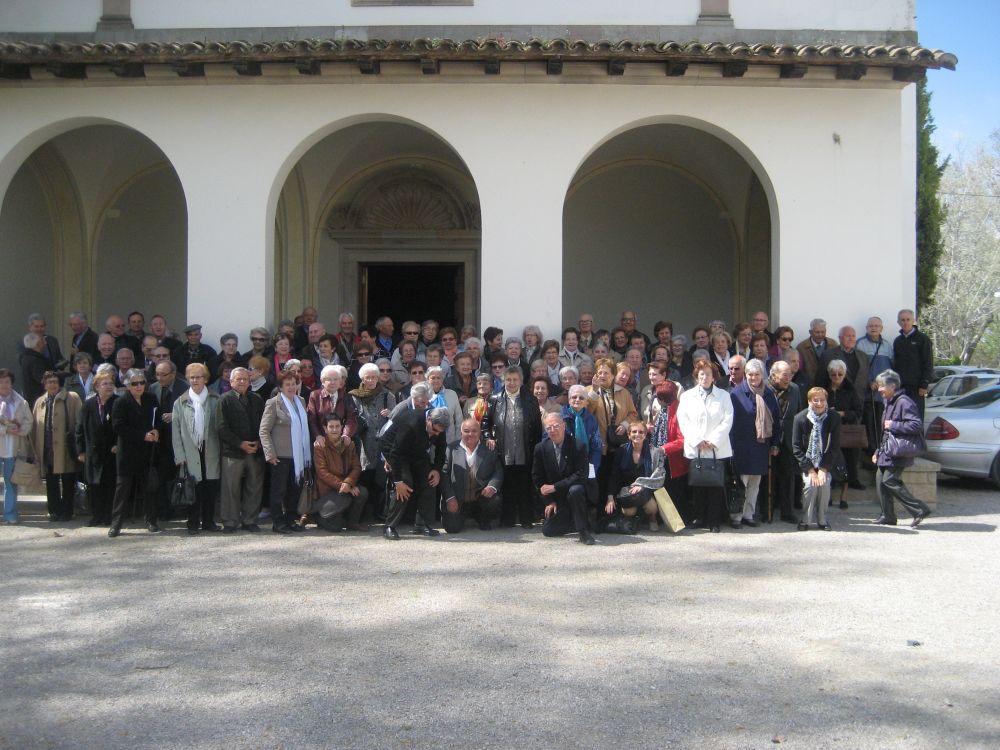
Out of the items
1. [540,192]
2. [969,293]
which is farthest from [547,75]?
[969,293]

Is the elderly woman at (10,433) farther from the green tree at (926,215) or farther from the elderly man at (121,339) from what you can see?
the green tree at (926,215)

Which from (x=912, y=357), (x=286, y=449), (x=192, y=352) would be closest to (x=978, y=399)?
(x=912, y=357)

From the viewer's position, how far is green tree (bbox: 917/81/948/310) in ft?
49.9

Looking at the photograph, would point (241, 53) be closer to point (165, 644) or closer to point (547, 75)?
point (547, 75)

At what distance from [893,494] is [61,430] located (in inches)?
296

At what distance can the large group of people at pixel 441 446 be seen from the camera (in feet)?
26.0

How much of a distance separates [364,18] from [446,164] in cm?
250

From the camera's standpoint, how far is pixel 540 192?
399 inches

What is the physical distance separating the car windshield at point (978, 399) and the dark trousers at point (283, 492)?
8.18 meters

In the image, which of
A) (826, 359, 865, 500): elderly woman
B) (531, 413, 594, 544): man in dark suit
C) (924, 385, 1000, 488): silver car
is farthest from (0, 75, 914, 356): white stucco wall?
(531, 413, 594, 544): man in dark suit

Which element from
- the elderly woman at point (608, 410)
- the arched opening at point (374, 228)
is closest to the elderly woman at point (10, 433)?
the arched opening at point (374, 228)

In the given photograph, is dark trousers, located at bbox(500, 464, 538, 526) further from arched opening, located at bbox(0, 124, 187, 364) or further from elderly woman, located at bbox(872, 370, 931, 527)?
arched opening, located at bbox(0, 124, 187, 364)

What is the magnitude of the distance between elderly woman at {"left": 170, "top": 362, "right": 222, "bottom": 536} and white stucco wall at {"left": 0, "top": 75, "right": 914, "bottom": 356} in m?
2.25

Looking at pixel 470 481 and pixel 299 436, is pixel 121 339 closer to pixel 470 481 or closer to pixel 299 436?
pixel 299 436
